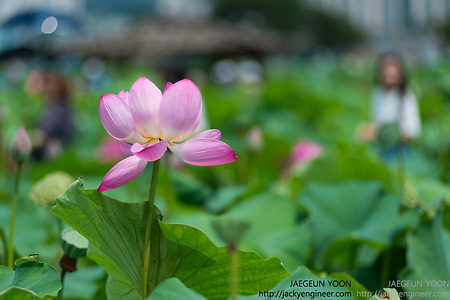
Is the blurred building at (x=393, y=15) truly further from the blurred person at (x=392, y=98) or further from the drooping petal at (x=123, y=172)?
the drooping petal at (x=123, y=172)

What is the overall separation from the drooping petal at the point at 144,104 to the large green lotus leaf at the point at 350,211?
429mm

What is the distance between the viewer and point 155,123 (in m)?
0.47

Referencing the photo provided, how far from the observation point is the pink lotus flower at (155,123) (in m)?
0.46

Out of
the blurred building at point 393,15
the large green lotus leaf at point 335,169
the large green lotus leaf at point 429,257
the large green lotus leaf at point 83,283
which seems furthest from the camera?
the blurred building at point 393,15

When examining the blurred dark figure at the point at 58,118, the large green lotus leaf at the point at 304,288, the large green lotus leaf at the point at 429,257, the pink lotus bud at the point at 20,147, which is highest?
the pink lotus bud at the point at 20,147

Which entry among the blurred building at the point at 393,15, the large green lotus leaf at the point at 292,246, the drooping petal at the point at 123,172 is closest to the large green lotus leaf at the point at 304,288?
the drooping petal at the point at 123,172

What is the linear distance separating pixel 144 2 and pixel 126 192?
988 inches

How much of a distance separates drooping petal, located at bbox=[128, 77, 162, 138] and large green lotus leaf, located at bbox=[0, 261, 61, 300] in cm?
16

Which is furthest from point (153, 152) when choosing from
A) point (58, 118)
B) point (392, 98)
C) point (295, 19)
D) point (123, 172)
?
point (295, 19)

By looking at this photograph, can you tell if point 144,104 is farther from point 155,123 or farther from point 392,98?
point 392,98

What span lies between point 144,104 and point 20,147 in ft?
0.95

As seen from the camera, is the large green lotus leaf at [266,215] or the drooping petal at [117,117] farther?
the large green lotus leaf at [266,215]

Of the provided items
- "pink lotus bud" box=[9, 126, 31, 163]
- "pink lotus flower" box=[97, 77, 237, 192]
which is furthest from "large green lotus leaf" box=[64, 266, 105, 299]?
"pink lotus flower" box=[97, 77, 237, 192]

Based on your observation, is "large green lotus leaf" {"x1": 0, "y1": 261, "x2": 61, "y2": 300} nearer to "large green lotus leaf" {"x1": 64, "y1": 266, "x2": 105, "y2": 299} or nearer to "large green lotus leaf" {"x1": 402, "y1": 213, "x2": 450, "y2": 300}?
"large green lotus leaf" {"x1": 64, "y1": 266, "x2": 105, "y2": 299}
